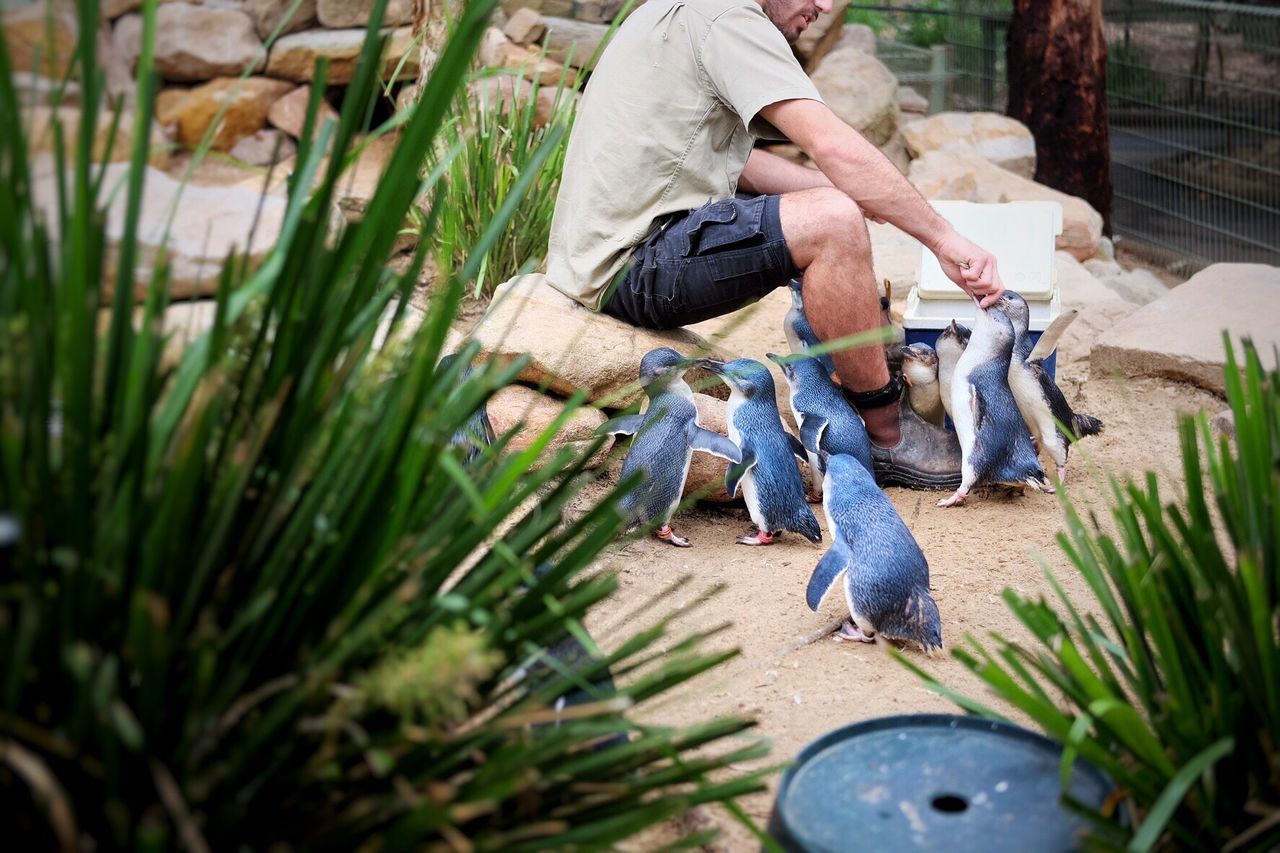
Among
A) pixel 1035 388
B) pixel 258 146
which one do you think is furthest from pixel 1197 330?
pixel 258 146

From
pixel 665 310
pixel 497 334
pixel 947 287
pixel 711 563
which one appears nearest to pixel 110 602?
pixel 711 563

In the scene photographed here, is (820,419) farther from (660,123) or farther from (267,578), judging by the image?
(267,578)

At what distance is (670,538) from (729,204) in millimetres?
1062

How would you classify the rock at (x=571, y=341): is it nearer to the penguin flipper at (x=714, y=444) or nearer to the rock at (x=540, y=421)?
the rock at (x=540, y=421)

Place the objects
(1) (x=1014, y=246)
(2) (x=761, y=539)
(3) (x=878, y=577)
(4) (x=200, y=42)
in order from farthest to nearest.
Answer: (4) (x=200, y=42), (1) (x=1014, y=246), (2) (x=761, y=539), (3) (x=878, y=577)

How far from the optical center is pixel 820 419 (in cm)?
346

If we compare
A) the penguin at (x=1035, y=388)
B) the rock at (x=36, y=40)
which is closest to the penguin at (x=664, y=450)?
the penguin at (x=1035, y=388)

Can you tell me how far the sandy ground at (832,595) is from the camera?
2.28 meters

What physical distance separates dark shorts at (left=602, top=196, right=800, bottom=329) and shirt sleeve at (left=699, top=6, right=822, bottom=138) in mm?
279

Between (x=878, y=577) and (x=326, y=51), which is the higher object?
(x=326, y=51)

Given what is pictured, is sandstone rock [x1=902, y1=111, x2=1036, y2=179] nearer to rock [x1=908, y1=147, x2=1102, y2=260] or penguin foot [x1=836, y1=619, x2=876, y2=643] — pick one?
rock [x1=908, y1=147, x2=1102, y2=260]

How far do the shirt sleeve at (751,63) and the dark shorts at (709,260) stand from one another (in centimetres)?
28

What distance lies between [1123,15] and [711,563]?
20.2 ft

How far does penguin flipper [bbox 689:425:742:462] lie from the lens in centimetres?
315
